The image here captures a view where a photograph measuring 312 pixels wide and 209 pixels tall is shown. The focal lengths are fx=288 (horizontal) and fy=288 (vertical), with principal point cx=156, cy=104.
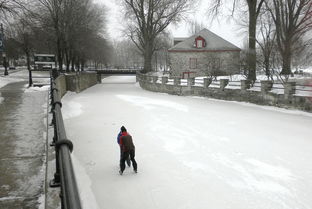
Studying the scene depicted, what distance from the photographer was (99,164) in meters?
8.37

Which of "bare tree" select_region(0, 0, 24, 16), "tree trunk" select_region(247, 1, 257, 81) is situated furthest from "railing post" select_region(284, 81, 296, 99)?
"bare tree" select_region(0, 0, 24, 16)

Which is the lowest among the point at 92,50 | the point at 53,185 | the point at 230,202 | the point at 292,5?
the point at 230,202

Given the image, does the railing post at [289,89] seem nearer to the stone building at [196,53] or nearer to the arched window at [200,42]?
the stone building at [196,53]

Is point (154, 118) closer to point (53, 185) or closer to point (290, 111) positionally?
point (290, 111)

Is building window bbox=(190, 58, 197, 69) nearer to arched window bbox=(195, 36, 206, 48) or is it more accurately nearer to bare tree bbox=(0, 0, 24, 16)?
arched window bbox=(195, 36, 206, 48)

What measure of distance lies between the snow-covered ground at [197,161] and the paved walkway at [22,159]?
164 cm

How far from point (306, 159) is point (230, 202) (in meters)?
3.82

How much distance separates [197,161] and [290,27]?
24737mm

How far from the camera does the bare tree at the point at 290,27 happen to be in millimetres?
21541

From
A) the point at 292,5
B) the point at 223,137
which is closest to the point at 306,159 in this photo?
the point at 223,137

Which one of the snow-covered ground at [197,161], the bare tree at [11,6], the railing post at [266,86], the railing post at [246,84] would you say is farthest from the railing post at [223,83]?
the bare tree at [11,6]

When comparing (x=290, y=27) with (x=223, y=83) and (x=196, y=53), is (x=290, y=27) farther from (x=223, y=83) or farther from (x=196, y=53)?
(x=196, y=53)

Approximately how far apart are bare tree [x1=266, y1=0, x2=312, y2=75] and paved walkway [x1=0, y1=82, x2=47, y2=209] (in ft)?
61.8

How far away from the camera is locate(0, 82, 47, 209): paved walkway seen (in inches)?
147
